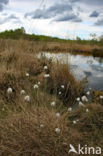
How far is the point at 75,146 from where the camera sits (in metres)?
1.70

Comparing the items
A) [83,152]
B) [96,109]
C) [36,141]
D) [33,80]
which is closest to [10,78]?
[33,80]

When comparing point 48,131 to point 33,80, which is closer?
point 48,131

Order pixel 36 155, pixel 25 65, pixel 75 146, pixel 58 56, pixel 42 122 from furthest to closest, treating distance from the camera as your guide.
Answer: pixel 25 65 < pixel 58 56 < pixel 42 122 < pixel 75 146 < pixel 36 155

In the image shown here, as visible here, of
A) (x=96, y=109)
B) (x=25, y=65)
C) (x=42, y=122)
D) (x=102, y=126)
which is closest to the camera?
(x=42, y=122)

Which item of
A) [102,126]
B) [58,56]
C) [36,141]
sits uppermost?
[58,56]

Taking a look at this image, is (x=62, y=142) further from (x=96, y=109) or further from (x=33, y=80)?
(x=33, y=80)

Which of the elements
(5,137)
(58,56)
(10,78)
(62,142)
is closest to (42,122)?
(62,142)

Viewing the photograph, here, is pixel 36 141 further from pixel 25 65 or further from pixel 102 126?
pixel 25 65

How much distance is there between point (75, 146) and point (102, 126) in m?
0.68

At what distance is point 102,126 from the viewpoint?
222 cm

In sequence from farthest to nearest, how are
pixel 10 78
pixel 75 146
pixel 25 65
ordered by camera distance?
pixel 25 65, pixel 10 78, pixel 75 146

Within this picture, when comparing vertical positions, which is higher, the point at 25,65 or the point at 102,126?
the point at 25,65

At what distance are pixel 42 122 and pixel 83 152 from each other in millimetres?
505

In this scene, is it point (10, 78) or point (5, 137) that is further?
point (10, 78)
